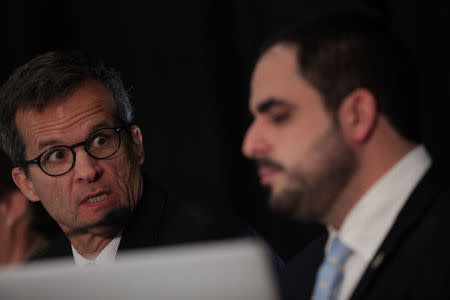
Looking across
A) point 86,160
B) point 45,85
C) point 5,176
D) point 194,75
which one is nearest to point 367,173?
point 86,160

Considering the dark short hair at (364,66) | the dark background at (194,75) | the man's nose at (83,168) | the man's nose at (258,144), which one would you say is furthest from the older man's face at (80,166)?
the dark short hair at (364,66)

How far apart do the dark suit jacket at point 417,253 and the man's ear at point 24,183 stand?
1047 mm

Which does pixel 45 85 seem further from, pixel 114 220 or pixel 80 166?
pixel 114 220

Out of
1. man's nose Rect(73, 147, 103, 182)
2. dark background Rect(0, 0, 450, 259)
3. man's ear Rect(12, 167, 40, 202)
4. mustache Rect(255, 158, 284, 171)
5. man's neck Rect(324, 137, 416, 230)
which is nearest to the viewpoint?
man's neck Rect(324, 137, 416, 230)

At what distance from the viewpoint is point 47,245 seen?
6.05 ft

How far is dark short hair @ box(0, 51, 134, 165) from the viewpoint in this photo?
160 centimetres

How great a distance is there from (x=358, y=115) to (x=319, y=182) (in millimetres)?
158

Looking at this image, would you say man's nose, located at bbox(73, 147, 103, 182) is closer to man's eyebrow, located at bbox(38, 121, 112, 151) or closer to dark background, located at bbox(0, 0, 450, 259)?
man's eyebrow, located at bbox(38, 121, 112, 151)

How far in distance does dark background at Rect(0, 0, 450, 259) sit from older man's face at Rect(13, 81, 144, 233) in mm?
275

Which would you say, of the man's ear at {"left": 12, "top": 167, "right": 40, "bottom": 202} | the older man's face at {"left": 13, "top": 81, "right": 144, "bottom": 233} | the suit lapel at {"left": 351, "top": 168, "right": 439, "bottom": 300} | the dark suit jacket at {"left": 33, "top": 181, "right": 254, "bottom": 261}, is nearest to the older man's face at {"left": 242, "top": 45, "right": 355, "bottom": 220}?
the suit lapel at {"left": 351, "top": 168, "right": 439, "bottom": 300}

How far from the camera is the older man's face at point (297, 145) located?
118cm

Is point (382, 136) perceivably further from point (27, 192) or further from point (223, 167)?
point (27, 192)

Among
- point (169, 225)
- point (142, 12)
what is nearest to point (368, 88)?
point (169, 225)

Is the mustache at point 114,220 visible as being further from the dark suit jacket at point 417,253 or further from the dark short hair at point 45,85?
the dark suit jacket at point 417,253
